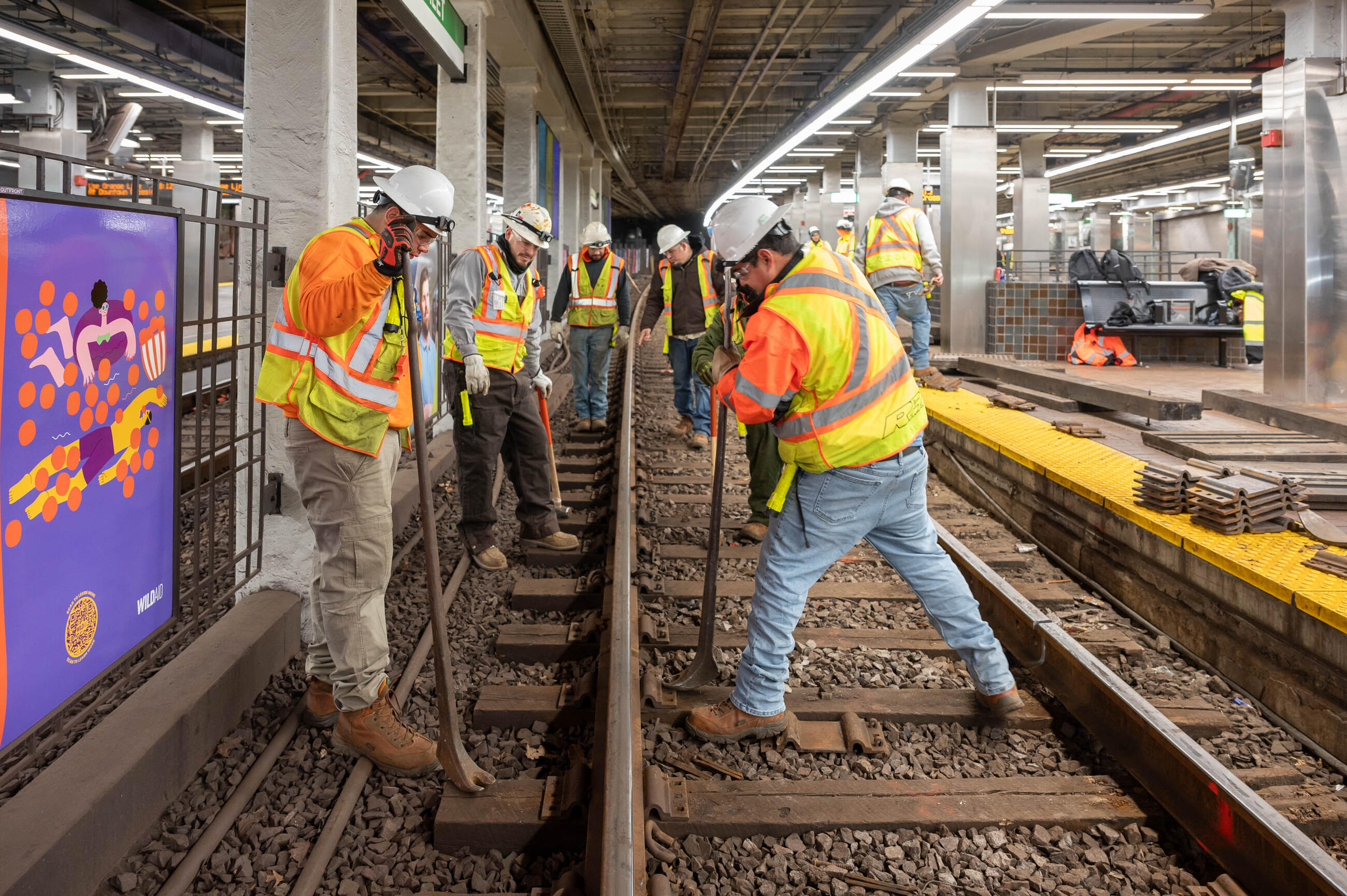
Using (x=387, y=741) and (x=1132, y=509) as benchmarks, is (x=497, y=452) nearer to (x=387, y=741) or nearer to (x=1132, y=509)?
(x=387, y=741)

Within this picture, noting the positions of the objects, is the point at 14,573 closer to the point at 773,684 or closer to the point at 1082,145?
the point at 773,684

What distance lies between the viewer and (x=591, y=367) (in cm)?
946

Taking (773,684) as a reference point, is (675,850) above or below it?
below

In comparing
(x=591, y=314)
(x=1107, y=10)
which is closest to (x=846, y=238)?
(x=1107, y=10)

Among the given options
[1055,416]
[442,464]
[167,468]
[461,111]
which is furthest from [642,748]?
[461,111]

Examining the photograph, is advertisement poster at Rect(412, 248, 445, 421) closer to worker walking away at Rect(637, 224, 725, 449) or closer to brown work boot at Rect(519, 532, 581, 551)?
brown work boot at Rect(519, 532, 581, 551)

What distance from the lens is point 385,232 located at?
10.3 ft

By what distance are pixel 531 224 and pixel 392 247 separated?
241cm

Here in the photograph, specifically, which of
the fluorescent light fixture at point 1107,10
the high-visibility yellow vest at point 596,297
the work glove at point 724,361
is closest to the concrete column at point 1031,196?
the fluorescent light fixture at point 1107,10

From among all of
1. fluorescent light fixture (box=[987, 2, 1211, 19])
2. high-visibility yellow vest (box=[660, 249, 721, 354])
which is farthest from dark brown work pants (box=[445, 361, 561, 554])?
fluorescent light fixture (box=[987, 2, 1211, 19])

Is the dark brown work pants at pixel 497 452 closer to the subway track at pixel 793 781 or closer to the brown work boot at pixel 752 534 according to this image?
the subway track at pixel 793 781

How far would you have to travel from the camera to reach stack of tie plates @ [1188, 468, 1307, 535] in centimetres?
491

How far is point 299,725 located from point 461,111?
7.33 metres

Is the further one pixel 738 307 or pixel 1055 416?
pixel 1055 416
